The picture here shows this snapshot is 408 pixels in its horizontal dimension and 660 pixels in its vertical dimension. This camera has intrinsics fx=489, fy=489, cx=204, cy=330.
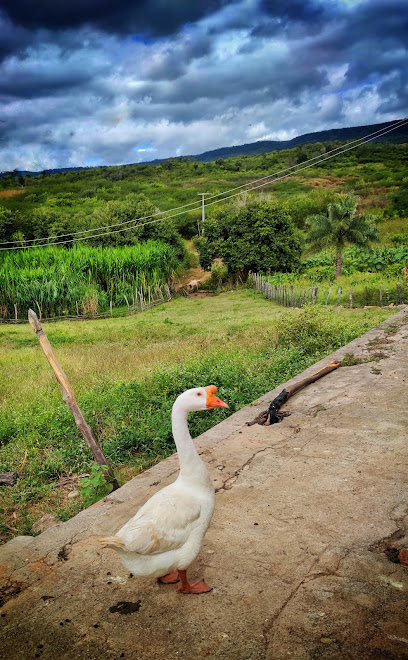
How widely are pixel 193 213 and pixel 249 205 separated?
65.8ft

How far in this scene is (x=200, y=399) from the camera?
9.21ft

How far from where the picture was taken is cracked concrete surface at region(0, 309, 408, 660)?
7.99ft

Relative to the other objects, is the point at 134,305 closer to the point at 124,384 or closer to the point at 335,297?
the point at 335,297

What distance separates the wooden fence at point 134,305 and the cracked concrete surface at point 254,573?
17.6m

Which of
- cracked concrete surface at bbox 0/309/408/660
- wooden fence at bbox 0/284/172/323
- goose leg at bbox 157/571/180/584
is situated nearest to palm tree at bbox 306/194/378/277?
wooden fence at bbox 0/284/172/323

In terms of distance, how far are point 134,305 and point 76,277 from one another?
118 inches

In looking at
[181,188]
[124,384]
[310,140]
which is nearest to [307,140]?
[310,140]

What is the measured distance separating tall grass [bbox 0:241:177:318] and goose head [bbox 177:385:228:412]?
1953 cm

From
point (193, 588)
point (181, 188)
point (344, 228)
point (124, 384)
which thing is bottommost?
point (124, 384)

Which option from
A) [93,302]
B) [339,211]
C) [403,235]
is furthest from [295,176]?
[93,302]

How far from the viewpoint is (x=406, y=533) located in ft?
10.5

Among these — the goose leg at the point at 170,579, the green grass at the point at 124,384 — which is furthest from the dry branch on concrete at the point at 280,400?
the goose leg at the point at 170,579

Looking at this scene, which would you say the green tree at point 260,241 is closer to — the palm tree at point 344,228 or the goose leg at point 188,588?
the palm tree at point 344,228

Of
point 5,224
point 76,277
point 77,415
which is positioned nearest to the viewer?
point 77,415
